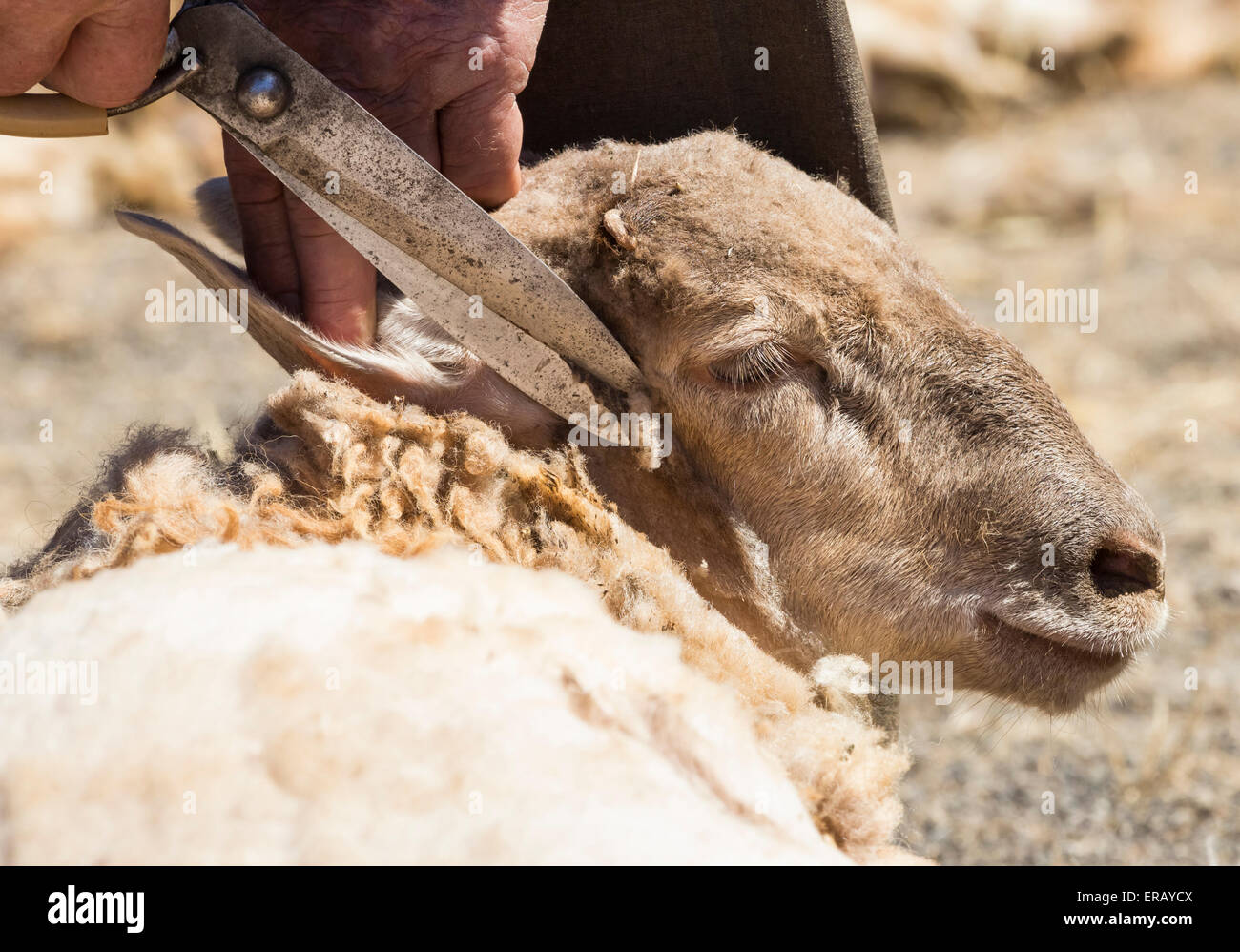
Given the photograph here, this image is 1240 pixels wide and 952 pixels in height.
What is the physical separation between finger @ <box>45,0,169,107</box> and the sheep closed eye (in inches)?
44.3

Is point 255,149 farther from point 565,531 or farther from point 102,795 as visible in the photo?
point 102,795

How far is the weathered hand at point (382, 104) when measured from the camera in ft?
7.55

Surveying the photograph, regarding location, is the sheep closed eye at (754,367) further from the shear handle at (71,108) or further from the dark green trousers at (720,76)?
the shear handle at (71,108)

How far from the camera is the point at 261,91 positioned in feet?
6.73

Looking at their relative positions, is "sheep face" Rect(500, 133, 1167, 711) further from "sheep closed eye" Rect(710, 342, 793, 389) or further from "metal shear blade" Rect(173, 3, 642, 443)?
"metal shear blade" Rect(173, 3, 642, 443)

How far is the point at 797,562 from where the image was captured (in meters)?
2.52

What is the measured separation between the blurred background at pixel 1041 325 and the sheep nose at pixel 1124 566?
16.2 inches

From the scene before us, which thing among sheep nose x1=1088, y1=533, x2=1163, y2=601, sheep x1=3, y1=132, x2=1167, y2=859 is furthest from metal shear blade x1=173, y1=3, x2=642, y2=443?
sheep nose x1=1088, y1=533, x2=1163, y2=601

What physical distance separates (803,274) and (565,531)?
72 centimetres

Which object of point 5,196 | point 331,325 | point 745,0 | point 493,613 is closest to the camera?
point 493,613

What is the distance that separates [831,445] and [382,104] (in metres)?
1.08

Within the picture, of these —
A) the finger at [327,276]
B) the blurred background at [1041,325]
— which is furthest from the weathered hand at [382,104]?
the blurred background at [1041,325]

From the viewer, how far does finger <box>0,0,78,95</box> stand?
1.89 meters
